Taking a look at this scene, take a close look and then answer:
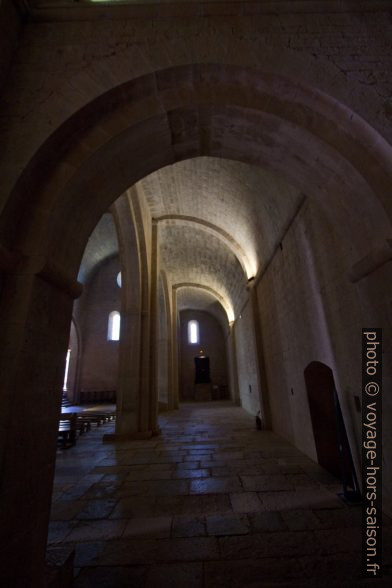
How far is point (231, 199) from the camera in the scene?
25.6 ft

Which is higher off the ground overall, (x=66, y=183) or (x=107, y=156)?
(x=107, y=156)

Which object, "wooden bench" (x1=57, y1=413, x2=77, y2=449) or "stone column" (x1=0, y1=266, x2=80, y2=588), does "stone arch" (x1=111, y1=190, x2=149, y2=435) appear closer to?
"wooden bench" (x1=57, y1=413, x2=77, y2=449)

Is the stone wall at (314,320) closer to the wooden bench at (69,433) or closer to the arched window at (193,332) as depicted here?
the wooden bench at (69,433)

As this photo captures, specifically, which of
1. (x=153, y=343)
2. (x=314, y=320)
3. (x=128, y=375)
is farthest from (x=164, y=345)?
(x=314, y=320)

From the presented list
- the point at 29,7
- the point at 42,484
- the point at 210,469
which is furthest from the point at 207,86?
the point at 210,469

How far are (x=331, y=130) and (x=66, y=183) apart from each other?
101 inches

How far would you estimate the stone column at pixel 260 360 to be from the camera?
778 cm

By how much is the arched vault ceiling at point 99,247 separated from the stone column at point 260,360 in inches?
429

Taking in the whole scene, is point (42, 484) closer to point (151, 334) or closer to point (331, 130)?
point (331, 130)

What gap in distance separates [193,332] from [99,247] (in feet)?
37.4

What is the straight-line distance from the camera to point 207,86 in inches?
103

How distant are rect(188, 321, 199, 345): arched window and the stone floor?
19.4 metres

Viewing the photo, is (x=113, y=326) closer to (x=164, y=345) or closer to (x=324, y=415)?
(x=164, y=345)

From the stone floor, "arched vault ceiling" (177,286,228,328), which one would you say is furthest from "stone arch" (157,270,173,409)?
the stone floor
